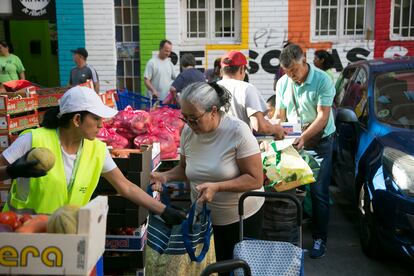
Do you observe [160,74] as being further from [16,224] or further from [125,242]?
[16,224]

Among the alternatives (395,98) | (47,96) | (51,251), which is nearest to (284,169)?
(395,98)

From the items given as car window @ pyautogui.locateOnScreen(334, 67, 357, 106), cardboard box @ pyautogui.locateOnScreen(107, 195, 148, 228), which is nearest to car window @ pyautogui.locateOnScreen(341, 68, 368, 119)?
car window @ pyautogui.locateOnScreen(334, 67, 357, 106)

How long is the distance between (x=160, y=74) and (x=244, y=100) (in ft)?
16.6

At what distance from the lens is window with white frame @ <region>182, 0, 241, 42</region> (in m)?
11.4

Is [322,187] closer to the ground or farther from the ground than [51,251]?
closer to the ground

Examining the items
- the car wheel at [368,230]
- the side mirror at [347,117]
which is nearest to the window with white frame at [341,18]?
the side mirror at [347,117]

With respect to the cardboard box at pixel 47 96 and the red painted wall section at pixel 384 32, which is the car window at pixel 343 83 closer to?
the cardboard box at pixel 47 96

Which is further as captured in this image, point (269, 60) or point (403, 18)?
point (269, 60)

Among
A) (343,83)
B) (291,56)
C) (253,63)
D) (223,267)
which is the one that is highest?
(291,56)

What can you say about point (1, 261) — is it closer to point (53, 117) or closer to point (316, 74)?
point (53, 117)

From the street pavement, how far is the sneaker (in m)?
0.04

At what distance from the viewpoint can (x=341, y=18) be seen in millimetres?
11227

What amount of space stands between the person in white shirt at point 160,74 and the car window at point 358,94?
154 inches

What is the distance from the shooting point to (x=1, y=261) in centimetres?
199
